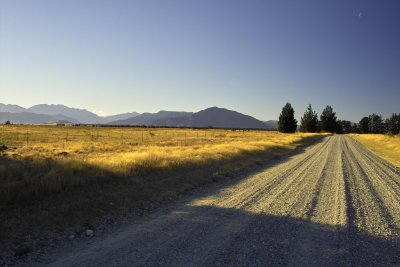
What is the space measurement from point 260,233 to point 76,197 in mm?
5590

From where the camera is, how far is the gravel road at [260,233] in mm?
7348

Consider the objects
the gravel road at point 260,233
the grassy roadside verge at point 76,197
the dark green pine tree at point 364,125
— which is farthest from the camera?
the dark green pine tree at point 364,125

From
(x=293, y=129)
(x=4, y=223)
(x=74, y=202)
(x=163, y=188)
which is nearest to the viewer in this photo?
(x=4, y=223)

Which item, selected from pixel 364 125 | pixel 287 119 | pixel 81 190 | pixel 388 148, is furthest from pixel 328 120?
pixel 81 190

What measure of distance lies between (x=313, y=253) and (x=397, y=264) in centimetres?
151

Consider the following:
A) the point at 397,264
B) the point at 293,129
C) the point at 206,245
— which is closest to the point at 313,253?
the point at 397,264

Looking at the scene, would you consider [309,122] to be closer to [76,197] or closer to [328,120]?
[328,120]

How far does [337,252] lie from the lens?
790 cm

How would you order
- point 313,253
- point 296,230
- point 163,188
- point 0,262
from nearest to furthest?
1. point 0,262
2. point 313,253
3. point 296,230
4. point 163,188

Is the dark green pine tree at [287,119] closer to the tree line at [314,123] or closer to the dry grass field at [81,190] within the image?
the tree line at [314,123]

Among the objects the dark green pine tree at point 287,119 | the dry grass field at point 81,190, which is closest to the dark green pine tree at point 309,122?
the dark green pine tree at point 287,119

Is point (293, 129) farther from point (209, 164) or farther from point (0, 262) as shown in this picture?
point (0, 262)

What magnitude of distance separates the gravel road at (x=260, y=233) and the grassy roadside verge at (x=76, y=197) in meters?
→ 0.93

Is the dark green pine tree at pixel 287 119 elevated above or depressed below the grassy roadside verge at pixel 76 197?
above
